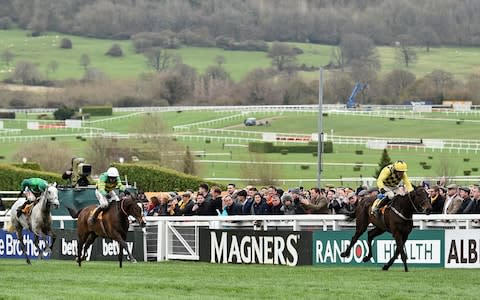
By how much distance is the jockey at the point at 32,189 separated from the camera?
80.2 feet

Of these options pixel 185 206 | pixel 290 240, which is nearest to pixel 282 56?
pixel 185 206

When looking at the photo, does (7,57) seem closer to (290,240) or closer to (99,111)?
(99,111)

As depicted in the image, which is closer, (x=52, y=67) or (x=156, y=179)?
(x=156, y=179)

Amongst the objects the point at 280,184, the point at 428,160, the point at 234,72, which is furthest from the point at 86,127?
the point at 234,72

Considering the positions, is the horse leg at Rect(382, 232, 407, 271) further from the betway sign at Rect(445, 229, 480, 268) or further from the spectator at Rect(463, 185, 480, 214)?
the spectator at Rect(463, 185, 480, 214)

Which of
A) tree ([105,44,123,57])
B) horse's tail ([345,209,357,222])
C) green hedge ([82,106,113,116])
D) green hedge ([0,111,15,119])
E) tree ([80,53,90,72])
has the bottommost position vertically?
green hedge ([0,111,15,119])

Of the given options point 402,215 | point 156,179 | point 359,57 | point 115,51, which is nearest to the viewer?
point 402,215

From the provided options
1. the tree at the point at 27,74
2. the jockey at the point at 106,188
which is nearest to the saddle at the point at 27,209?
the jockey at the point at 106,188

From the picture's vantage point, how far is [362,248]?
2238cm

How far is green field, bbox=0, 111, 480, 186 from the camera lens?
71.2 m

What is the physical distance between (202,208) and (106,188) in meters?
2.78

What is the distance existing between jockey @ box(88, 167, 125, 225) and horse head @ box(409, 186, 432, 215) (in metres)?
4.93

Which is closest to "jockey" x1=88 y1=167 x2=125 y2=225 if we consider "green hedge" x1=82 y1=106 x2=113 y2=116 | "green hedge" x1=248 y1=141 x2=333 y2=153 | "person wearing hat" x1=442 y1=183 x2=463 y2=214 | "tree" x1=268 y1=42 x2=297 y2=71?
"person wearing hat" x1=442 y1=183 x2=463 y2=214

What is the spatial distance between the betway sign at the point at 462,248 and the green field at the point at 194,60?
14403 centimetres
